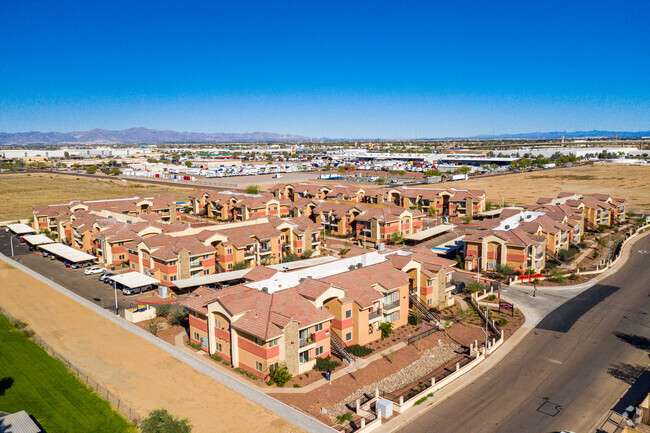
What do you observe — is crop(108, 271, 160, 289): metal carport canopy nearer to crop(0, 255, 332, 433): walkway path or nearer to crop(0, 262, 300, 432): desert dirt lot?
crop(0, 255, 332, 433): walkway path

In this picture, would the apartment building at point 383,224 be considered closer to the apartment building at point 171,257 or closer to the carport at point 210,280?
the carport at point 210,280

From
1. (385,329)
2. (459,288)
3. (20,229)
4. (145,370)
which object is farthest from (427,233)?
(20,229)

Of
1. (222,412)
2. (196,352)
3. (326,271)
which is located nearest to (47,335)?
(196,352)

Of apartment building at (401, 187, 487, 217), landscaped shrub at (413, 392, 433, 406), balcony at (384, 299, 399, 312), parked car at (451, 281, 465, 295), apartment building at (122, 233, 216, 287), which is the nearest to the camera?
landscaped shrub at (413, 392, 433, 406)

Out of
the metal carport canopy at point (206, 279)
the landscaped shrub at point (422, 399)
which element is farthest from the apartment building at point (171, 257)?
the landscaped shrub at point (422, 399)

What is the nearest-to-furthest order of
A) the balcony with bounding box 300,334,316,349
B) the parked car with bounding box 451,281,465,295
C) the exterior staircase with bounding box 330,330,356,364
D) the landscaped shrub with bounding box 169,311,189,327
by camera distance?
the balcony with bounding box 300,334,316,349 < the exterior staircase with bounding box 330,330,356,364 < the landscaped shrub with bounding box 169,311,189,327 < the parked car with bounding box 451,281,465,295

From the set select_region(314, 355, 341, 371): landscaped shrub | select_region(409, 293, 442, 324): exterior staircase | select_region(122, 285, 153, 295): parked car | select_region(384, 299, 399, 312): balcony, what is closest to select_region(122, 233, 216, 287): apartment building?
select_region(122, 285, 153, 295): parked car

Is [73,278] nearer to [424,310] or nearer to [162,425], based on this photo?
[162,425]
